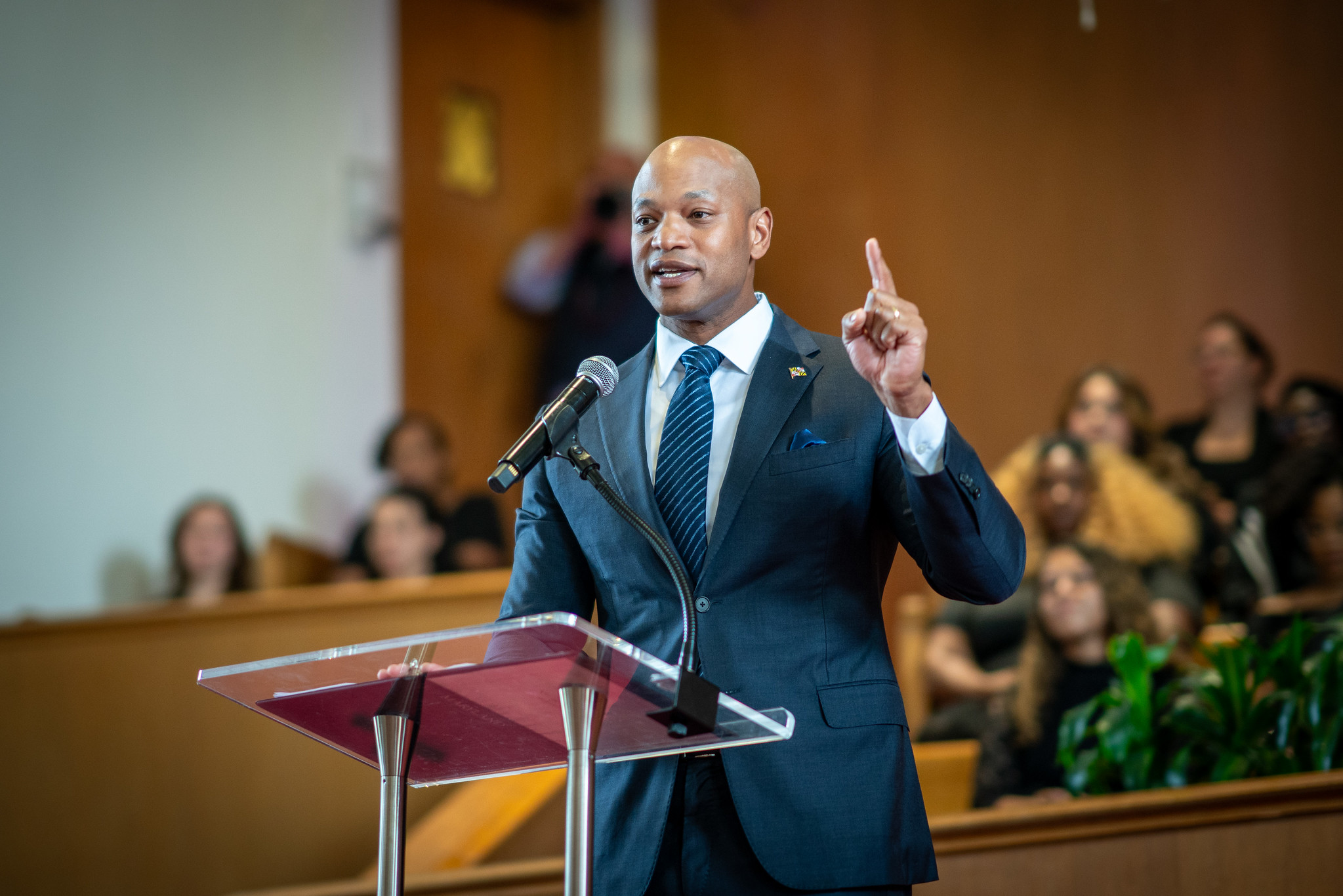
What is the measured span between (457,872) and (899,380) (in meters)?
1.80

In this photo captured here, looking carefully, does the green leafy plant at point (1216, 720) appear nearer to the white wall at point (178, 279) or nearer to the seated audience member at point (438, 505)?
the seated audience member at point (438, 505)

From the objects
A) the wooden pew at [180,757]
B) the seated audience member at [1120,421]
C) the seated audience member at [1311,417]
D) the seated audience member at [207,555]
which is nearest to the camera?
the wooden pew at [180,757]

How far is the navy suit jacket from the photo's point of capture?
1663 mm

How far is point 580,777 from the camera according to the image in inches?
61.7

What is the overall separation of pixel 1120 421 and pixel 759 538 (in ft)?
10.7

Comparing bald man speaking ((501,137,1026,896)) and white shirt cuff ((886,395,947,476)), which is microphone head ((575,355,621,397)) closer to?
bald man speaking ((501,137,1026,896))

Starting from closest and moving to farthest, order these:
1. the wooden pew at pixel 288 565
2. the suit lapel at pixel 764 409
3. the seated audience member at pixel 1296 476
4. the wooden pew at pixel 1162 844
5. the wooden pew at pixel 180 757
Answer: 1. the suit lapel at pixel 764 409
2. the wooden pew at pixel 1162 844
3. the wooden pew at pixel 180 757
4. the seated audience member at pixel 1296 476
5. the wooden pew at pixel 288 565

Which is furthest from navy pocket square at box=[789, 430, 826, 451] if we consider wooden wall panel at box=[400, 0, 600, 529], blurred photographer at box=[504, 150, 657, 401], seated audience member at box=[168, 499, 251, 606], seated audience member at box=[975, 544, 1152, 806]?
wooden wall panel at box=[400, 0, 600, 529]

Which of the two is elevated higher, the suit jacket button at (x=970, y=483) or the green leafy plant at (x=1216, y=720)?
the suit jacket button at (x=970, y=483)

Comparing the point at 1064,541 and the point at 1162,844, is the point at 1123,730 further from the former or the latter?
the point at 1064,541

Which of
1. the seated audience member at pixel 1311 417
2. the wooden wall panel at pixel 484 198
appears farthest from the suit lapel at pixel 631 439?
the wooden wall panel at pixel 484 198

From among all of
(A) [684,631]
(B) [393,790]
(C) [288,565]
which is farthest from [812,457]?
(C) [288,565]

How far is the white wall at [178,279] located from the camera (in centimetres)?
637

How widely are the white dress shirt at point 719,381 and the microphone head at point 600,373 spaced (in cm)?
20
